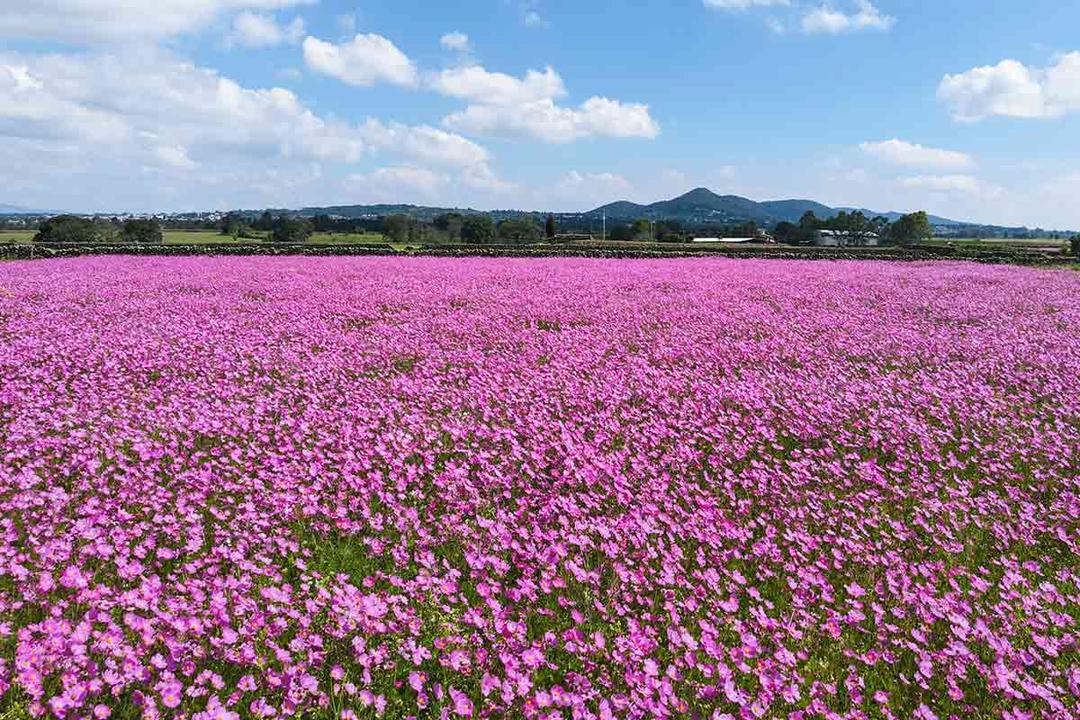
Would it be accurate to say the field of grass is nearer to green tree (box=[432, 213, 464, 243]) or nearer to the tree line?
the tree line

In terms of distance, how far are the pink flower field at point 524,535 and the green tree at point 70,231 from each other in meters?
65.7

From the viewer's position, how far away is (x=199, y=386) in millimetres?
8141

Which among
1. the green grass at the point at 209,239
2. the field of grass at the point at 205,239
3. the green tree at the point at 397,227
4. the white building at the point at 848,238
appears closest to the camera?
the green grass at the point at 209,239

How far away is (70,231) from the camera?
6588 cm

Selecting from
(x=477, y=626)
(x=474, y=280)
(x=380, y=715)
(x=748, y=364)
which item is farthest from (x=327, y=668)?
(x=474, y=280)

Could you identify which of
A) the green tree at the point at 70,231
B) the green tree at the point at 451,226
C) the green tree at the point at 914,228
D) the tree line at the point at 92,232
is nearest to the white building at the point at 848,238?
the green tree at the point at 914,228

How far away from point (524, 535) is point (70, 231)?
260 ft

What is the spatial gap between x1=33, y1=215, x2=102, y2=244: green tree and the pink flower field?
65688 millimetres

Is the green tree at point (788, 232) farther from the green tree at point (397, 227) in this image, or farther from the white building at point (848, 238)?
the green tree at point (397, 227)

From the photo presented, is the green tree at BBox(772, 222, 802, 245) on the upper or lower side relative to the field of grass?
upper

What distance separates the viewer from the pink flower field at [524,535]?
131 inches

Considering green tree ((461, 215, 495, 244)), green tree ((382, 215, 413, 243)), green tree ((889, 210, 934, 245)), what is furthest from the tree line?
green tree ((889, 210, 934, 245))

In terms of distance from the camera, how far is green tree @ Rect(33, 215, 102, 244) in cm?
6353

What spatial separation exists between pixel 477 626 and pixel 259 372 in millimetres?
6718
